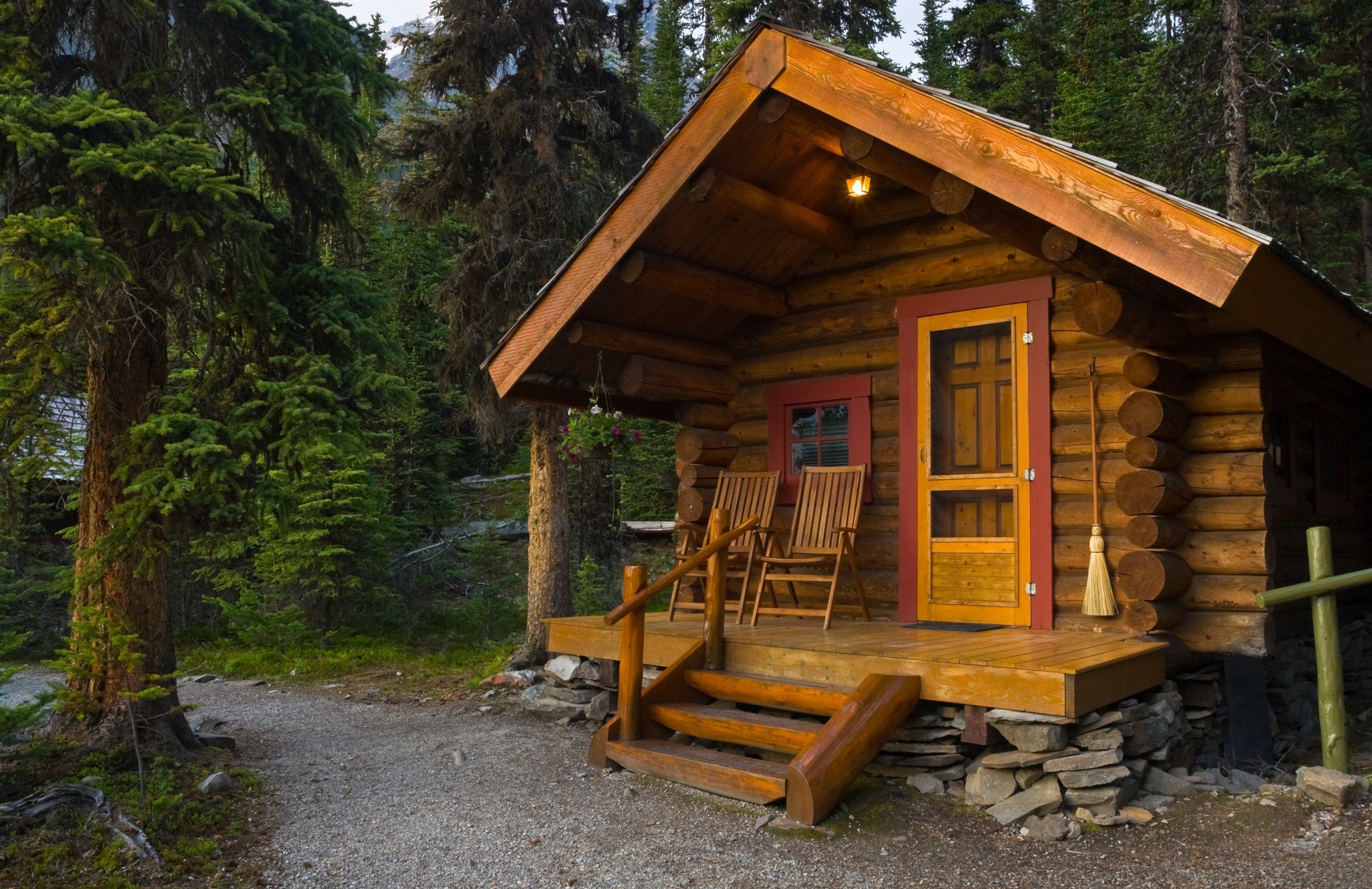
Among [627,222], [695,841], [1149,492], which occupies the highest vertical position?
[627,222]

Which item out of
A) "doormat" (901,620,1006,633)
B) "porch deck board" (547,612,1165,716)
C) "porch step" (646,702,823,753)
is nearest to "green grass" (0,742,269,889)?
"porch step" (646,702,823,753)

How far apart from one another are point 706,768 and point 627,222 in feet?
12.2

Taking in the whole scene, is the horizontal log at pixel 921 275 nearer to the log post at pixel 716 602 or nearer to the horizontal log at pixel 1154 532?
the horizontal log at pixel 1154 532

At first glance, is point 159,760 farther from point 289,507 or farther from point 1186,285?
point 1186,285

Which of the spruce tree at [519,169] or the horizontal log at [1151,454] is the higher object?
the spruce tree at [519,169]

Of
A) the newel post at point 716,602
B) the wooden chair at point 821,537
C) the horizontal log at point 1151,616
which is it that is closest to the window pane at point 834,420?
the wooden chair at point 821,537

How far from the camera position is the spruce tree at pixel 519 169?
10516mm

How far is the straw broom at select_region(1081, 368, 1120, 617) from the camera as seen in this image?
6152 millimetres

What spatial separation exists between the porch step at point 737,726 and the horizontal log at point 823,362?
9.92 feet

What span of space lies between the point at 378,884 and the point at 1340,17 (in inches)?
667

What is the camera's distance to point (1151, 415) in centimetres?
591

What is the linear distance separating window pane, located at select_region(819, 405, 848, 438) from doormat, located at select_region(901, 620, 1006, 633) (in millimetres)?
1650

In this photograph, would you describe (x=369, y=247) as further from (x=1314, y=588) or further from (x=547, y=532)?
(x=1314, y=588)

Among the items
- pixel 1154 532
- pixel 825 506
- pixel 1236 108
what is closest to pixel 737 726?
pixel 825 506
